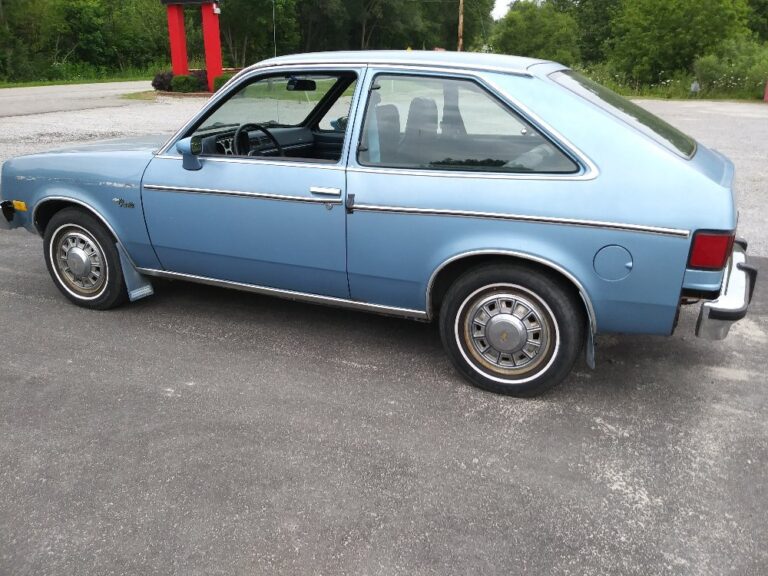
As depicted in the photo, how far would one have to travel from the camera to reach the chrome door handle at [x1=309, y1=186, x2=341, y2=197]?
3.81 metres

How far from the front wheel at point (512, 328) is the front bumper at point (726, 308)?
0.57 m

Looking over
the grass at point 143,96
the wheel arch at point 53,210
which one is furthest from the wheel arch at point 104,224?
the grass at point 143,96

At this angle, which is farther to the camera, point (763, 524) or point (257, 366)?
point (257, 366)

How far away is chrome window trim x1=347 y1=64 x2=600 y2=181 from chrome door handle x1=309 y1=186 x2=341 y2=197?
0.14m

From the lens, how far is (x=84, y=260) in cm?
479

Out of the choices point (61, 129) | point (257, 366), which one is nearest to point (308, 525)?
point (257, 366)

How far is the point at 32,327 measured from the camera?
4.63 meters

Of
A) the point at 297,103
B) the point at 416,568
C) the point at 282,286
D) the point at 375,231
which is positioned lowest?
the point at 416,568

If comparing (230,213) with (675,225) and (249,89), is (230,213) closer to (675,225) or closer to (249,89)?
(249,89)

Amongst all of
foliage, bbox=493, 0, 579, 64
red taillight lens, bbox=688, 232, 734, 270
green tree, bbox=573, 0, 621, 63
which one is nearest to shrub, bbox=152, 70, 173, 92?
red taillight lens, bbox=688, 232, 734, 270

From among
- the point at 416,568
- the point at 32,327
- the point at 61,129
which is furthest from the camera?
the point at 61,129

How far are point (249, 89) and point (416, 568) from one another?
2989 mm

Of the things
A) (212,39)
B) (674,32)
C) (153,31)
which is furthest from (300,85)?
(153,31)

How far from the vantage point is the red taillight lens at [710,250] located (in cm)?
314
